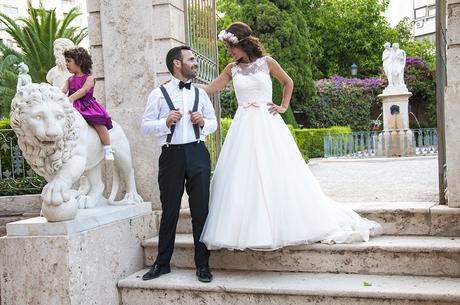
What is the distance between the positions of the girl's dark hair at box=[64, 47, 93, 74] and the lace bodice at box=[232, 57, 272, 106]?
1.30 m

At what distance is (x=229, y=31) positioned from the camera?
386cm

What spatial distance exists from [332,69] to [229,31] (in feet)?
77.3

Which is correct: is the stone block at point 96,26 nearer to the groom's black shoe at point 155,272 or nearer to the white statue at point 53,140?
the white statue at point 53,140

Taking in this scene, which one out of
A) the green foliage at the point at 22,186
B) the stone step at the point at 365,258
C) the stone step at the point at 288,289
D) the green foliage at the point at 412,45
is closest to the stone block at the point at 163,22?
the stone step at the point at 365,258

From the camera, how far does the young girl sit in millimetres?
3900

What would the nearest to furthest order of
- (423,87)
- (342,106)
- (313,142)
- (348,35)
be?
(313,142) < (342,106) < (423,87) < (348,35)

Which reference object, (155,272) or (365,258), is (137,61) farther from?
(365,258)

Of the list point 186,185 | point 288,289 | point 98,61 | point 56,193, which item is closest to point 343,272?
point 288,289

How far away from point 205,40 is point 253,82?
6.94 ft

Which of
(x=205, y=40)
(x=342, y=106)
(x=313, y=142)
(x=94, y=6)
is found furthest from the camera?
(x=342, y=106)

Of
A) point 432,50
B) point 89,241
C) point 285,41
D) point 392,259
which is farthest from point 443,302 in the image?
point 432,50

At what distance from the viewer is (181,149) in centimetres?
361

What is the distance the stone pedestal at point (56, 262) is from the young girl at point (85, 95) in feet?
2.32

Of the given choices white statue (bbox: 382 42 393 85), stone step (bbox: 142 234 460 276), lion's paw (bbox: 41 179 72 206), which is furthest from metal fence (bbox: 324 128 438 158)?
lion's paw (bbox: 41 179 72 206)
